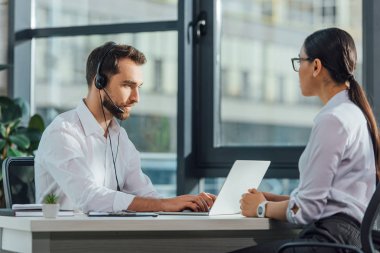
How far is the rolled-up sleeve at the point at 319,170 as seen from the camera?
250 centimetres

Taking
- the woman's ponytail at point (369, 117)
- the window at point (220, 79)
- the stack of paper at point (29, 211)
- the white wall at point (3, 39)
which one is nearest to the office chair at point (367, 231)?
the woman's ponytail at point (369, 117)

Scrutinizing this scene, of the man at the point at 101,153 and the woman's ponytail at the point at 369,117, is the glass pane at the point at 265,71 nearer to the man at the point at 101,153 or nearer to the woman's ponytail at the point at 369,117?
the man at the point at 101,153

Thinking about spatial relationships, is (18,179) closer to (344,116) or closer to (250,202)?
(250,202)

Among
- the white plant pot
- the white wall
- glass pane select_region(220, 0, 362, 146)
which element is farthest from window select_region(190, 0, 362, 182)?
the white plant pot

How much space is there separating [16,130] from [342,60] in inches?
102

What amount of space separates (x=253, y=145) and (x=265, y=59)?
502 millimetres

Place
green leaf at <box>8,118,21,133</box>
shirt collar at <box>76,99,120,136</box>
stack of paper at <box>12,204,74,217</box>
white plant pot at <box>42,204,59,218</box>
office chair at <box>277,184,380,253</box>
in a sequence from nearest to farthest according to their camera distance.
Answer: office chair at <box>277,184,380,253</box> < white plant pot at <box>42,204,59,218</box> < stack of paper at <box>12,204,74,217</box> < shirt collar at <box>76,99,120,136</box> < green leaf at <box>8,118,21,133</box>

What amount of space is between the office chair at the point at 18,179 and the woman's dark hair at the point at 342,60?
133 cm

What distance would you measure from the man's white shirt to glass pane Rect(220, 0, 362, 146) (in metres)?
1.28

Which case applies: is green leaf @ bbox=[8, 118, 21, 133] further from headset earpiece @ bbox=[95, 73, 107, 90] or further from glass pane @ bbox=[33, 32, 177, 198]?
headset earpiece @ bbox=[95, 73, 107, 90]

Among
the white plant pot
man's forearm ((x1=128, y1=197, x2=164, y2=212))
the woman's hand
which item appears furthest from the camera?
man's forearm ((x1=128, y1=197, x2=164, y2=212))

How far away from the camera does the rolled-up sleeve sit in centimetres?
250

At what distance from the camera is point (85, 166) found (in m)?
3.05

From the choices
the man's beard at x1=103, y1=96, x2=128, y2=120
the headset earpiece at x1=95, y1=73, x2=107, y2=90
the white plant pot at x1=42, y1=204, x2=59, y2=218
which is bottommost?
the white plant pot at x1=42, y1=204, x2=59, y2=218
